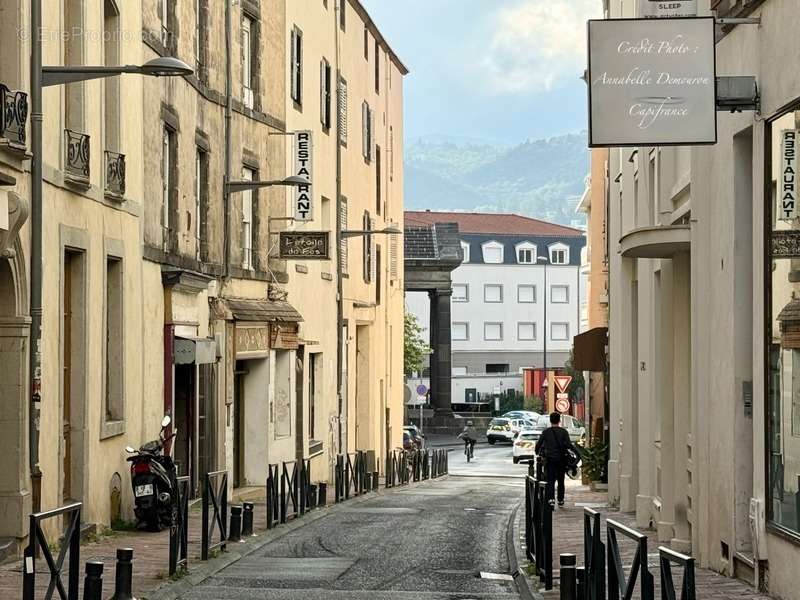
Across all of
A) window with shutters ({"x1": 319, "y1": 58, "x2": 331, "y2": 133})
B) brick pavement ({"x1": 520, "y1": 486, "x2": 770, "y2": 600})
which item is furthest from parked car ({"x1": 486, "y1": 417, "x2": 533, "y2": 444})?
brick pavement ({"x1": 520, "y1": 486, "x2": 770, "y2": 600})

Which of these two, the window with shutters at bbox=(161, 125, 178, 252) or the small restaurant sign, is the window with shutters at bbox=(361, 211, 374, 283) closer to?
A: the small restaurant sign

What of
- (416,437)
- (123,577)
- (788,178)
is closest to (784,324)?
(788,178)

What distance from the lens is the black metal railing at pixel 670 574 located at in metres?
7.41

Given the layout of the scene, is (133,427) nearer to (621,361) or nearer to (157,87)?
(157,87)

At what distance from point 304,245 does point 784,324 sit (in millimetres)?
16431

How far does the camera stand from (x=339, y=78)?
38.4 meters

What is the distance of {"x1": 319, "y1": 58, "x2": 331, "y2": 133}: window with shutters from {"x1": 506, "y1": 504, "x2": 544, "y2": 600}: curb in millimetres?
15031

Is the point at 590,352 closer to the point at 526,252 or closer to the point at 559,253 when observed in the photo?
the point at 526,252

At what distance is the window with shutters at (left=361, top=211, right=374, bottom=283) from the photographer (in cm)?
4306

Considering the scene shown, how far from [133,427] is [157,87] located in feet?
15.5

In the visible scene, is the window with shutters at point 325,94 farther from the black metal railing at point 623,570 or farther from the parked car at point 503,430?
the parked car at point 503,430

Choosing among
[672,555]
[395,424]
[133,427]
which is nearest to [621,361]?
[133,427]

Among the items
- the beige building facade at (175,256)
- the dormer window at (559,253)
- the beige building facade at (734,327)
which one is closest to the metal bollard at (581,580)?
the beige building facade at (734,327)

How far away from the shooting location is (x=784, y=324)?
39.7 ft
